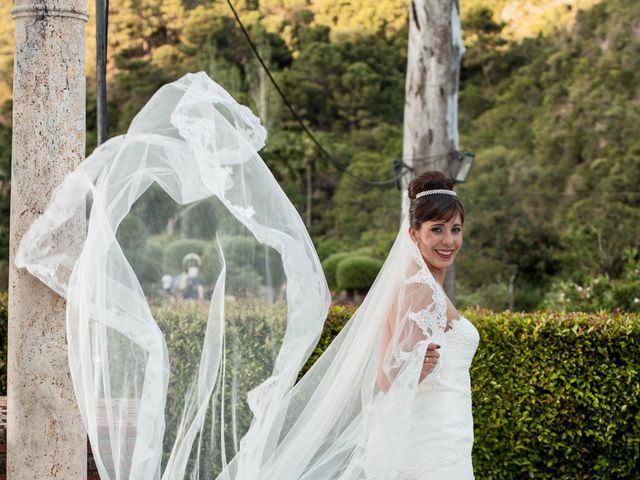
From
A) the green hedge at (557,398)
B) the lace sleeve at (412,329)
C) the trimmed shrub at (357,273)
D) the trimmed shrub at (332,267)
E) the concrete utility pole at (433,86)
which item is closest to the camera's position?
the lace sleeve at (412,329)

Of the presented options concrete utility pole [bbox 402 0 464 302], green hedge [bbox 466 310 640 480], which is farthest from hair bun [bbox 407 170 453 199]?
concrete utility pole [bbox 402 0 464 302]

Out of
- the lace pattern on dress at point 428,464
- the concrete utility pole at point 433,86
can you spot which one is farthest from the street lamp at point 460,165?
the lace pattern on dress at point 428,464

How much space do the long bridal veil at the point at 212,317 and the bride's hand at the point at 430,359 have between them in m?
0.07

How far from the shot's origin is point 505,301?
59.9ft

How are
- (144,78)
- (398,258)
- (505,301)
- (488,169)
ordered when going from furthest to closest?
(144,78) → (488,169) → (505,301) → (398,258)

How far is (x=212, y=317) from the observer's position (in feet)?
9.73

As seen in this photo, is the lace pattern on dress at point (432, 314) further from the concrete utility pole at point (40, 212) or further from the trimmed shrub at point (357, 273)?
the trimmed shrub at point (357, 273)

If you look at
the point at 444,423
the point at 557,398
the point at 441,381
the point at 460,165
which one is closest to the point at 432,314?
the point at 441,381

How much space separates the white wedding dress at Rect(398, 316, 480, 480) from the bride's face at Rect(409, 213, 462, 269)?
0.65ft

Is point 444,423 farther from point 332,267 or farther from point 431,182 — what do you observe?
point 332,267

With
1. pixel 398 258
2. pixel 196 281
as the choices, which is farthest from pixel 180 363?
pixel 398 258

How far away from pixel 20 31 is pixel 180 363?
3.76 feet

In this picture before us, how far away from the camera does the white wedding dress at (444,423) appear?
2.88 meters

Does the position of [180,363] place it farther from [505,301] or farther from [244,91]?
[244,91]
